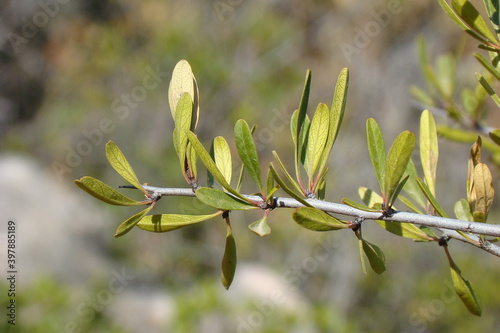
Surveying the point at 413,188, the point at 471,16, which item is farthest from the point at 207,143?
the point at 471,16

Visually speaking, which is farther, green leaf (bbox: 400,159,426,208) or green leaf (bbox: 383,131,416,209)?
green leaf (bbox: 400,159,426,208)

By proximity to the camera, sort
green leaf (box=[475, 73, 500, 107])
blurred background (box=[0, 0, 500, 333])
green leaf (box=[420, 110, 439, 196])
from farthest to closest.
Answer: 1. blurred background (box=[0, 0, 500, 333])
2. green leaf (box=[420, 110, 439, 196])
3. green leaf (box=[475, 73, 500, 107])

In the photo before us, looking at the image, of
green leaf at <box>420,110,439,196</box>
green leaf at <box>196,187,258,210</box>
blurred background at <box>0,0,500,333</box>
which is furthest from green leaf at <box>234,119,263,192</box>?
blurred background at <box>0,0,500,333</box>

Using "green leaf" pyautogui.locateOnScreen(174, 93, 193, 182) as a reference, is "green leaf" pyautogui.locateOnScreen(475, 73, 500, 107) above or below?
above

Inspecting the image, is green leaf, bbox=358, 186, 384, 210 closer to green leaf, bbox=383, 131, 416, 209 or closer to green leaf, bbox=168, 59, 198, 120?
green leaf, bbox=383, 131, 416, 209

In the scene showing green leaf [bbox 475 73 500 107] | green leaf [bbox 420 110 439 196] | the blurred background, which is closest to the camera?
green leaf [bbox 475 73 500 107]

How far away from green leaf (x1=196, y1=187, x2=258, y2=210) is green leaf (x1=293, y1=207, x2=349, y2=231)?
0.05 m

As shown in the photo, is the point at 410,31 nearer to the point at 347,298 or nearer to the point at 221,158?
the point at 347,298

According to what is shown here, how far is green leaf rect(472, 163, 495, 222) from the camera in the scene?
43 cm

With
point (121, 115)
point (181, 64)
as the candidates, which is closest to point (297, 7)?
point (121, 115)

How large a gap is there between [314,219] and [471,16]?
0.21 m

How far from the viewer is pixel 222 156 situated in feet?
1.60

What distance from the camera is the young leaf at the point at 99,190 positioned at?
39 centimetres

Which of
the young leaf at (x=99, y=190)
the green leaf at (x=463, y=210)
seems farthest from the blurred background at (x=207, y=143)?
the young leaf at (x=99, y=190)
